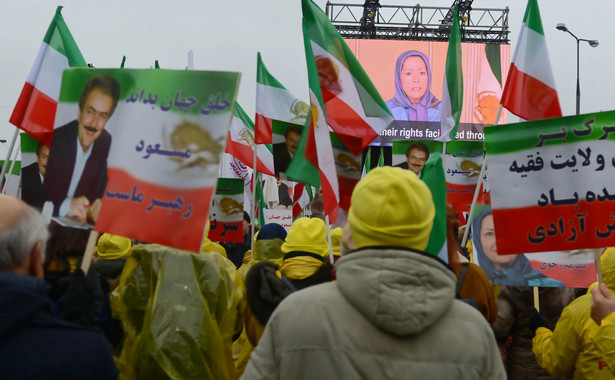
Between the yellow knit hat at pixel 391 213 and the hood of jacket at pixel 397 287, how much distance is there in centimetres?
8

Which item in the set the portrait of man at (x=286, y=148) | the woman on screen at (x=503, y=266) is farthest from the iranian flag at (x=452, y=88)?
the woman on screen at (x=503, y=266)

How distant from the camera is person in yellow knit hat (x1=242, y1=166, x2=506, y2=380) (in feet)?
6.79

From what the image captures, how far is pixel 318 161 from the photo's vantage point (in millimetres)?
4719

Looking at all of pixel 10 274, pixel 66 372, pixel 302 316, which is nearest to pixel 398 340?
pixel 302 316

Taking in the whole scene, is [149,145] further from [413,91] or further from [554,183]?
[413,91]

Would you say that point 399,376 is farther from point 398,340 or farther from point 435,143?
point 435,143

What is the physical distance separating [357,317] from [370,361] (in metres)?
0.13

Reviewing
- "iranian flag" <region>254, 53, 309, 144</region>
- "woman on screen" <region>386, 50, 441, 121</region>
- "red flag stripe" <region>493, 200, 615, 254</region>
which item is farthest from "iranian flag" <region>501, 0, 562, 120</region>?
"woman on screen" <region>386, 50, 441, 121</region>

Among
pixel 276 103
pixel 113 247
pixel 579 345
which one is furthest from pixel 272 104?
pixel 579 345

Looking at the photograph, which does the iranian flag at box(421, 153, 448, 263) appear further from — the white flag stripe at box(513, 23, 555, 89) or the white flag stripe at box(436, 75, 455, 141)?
the white flag stripe at box(436, 75, 455, 141)

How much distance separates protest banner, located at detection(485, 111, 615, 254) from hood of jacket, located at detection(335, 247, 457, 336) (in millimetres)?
2330

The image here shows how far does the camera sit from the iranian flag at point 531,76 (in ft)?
18.0

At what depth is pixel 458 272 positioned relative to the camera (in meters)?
3.70

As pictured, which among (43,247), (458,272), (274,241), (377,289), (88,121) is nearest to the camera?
(377,289)
